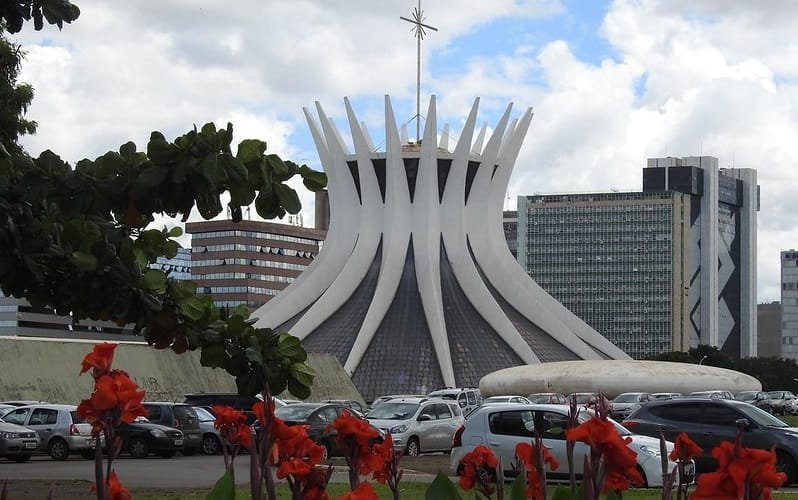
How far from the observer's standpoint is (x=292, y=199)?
19.5 ft

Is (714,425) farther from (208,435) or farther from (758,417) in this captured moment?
(208,435)

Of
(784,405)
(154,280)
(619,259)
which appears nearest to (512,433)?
(154,280)

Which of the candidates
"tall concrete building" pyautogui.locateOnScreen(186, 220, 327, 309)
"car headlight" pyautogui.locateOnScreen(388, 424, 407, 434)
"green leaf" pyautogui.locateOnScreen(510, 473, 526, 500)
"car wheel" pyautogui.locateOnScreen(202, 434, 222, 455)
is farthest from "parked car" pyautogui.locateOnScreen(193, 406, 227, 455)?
"tall concrete building" pyautogui.locateOnScreen(186, 220, 327, 309)

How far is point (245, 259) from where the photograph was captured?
5881 inches

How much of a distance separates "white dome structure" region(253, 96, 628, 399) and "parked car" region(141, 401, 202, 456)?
36.9 m

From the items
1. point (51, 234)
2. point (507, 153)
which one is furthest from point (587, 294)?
point (51, 234)

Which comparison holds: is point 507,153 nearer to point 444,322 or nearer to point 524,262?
point 444,322

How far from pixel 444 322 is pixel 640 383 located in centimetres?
1563

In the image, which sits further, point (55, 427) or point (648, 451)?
point (55, 427)

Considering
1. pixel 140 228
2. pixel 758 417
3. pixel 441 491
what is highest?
pixel 140 228

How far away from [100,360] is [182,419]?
23215mm

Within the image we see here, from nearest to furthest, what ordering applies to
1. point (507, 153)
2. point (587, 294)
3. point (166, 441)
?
1. point (166, 441)
2. point (507, 153)
3. point (587, 294)

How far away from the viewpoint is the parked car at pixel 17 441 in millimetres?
23781

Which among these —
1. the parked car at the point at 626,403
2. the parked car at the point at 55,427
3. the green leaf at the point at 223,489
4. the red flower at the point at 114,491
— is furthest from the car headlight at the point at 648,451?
the parked car at the point at 626,403
